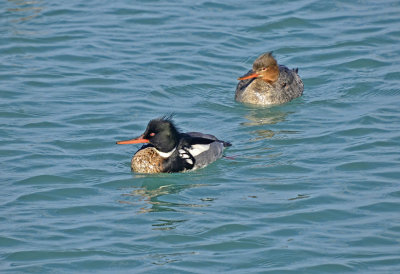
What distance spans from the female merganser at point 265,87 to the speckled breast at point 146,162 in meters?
3.66

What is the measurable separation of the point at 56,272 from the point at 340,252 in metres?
3.26

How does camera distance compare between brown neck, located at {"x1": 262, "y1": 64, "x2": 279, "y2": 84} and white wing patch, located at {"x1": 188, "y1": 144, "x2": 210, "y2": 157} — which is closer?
white wing patch, located at {"x1": 188, "y1": 144, "x2": 210, "y2": 157}

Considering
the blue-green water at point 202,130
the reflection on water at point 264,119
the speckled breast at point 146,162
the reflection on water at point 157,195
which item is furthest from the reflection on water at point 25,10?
the reflection on water at point 157,195

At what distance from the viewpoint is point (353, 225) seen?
422 inches

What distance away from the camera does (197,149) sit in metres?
13.1

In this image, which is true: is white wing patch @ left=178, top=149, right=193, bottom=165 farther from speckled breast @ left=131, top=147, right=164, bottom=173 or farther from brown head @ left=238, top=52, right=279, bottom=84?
brown head @ left=238, top=52, right=279, bottom=84

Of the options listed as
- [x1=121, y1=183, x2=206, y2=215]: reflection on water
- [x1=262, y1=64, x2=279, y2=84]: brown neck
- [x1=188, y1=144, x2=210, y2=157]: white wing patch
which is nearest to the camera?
[x1=121, y1=183, x2=206, y2=215]: reflection on water

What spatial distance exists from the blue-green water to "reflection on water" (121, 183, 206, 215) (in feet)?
0.12

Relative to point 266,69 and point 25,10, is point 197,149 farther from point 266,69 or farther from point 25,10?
point 25,10

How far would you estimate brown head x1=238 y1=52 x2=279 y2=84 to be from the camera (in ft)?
53.1

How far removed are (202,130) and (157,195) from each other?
2698mm

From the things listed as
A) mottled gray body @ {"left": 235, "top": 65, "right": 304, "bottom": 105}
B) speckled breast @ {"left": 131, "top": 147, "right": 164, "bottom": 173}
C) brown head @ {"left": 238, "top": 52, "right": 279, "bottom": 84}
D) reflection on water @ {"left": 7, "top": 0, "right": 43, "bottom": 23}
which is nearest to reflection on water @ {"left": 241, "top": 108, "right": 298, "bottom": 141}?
mottled gray body @ {"left": 235, "top": 65, "right": 304, "bottom": 105}

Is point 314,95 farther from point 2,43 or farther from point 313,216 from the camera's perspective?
point 2,43

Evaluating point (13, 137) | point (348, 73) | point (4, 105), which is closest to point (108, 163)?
point (13, 137)
